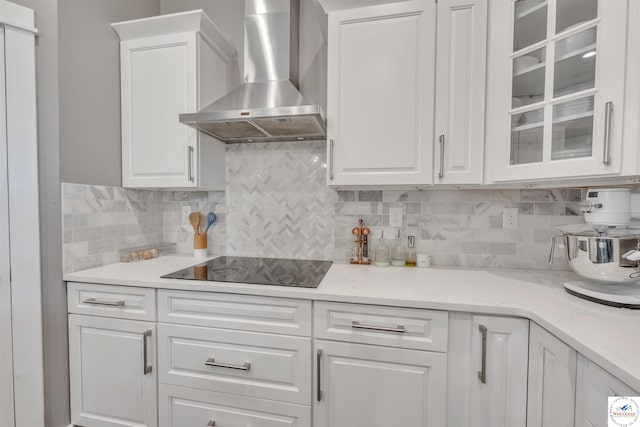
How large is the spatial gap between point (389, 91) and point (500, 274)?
3.68 feet

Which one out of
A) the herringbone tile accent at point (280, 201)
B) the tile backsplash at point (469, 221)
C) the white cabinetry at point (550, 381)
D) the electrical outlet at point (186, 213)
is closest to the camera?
the white cabinetry at point (550, 381)

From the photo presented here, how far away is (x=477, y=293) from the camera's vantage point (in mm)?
1179

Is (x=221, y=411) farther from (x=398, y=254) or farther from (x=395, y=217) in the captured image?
(x=395, y=217)

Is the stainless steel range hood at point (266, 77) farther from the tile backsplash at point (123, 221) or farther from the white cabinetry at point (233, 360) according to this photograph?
the white cabinetry at point (233, 360)

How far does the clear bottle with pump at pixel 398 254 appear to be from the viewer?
1.67 metres

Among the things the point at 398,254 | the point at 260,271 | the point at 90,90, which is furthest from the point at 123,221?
the point at 398,254

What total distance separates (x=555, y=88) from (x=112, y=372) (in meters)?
2.37

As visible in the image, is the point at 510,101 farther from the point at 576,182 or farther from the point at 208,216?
the point at 208,216

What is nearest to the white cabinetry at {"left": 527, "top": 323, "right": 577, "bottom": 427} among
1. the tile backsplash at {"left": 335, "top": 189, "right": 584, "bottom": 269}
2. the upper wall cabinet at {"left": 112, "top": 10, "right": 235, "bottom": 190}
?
the tile backsplash at {"left": 335, "top": 189, "right": 584, "bottom": 269}

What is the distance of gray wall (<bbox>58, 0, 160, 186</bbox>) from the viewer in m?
1.42

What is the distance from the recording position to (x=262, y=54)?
5.46ft

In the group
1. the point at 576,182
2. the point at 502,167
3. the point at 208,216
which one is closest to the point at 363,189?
the point at 502,167

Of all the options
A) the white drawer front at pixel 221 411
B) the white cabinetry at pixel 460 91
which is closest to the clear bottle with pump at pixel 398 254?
the white cabinetry at pixel 460 91

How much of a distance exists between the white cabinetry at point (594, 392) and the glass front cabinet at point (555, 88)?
65 cm
